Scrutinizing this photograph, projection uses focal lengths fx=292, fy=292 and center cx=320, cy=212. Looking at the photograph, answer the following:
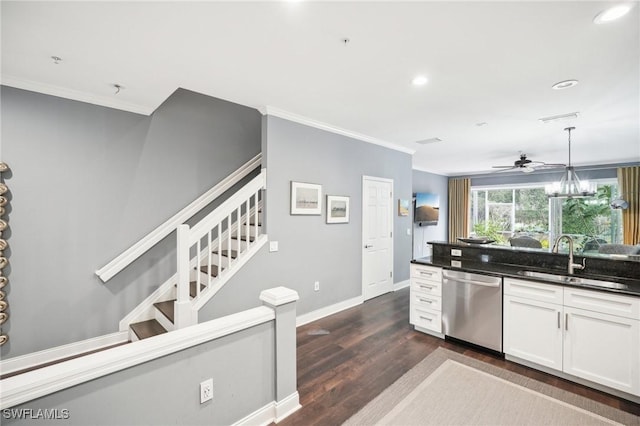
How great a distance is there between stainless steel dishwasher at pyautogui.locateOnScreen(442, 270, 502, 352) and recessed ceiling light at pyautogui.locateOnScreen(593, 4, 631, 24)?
2.12 metres

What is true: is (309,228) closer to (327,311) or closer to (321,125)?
(327,311)

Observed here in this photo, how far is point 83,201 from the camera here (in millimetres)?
2980

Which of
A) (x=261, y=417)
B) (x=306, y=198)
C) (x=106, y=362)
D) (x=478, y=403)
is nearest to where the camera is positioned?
(x=106, y=362)

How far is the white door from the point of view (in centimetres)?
468

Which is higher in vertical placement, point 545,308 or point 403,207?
point 403,207

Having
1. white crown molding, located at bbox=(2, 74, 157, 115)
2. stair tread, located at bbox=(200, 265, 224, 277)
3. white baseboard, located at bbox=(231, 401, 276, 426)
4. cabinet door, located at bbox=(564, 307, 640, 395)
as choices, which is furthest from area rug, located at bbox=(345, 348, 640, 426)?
white crown molding, located at bbox=(2, 74, 157, 115)

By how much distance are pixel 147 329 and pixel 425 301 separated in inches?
122

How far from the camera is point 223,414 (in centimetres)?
177

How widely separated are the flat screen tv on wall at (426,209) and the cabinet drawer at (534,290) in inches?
207

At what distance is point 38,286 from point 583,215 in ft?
33.0

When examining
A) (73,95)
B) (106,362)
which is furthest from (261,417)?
(73,95)

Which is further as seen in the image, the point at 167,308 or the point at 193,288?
the point at 193,288

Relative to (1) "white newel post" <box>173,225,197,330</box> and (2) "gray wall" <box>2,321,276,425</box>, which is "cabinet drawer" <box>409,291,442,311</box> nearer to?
(2) "gray wall" <box>2,321,276,425</box>

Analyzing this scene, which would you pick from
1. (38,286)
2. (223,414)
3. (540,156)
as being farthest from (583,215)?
(38,286)
